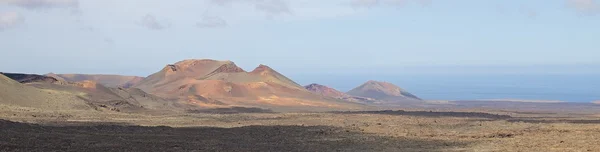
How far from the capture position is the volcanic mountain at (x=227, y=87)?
250ft

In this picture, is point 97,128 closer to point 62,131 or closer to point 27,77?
point 62,131

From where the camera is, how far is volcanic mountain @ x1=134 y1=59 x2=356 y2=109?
7612cm

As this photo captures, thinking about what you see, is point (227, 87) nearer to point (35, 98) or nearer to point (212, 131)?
point (35, 98)

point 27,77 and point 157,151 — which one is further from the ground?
point 27,77

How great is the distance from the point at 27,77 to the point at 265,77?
1200 inches

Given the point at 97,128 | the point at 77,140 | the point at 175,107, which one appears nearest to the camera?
the point at 77,140

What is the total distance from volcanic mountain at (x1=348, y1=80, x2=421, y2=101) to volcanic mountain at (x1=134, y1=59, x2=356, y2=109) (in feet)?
86.7

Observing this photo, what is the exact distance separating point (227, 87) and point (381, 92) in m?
47.9

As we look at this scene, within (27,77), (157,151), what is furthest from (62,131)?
(27,77)

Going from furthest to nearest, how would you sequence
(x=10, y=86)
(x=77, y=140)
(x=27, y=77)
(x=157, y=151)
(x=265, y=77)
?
(x=265, y=77)
(x=27, y=77)
(x=10, y=86)
(x=77, y=140)
(x=157, y=151)

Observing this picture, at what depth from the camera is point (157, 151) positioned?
21.6m

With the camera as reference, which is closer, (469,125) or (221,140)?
(221,140)

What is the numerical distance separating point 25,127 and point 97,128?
2.98m

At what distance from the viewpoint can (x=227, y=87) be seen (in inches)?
3268
